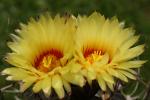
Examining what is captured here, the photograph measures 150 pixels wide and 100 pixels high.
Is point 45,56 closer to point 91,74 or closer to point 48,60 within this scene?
point 48,60

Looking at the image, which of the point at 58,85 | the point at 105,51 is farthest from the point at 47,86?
the point at 105,51

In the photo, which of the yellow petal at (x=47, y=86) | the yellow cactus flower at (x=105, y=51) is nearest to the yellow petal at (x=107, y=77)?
the yellow cactus flower at (x=105, y=51)

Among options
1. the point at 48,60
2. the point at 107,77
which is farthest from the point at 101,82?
the point at 48,60

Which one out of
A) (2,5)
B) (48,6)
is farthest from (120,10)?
(2,5)

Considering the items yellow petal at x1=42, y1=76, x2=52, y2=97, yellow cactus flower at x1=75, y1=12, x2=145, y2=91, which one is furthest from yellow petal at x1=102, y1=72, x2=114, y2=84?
yellow petal at x1=42, y1=76, x2=52, y2=97

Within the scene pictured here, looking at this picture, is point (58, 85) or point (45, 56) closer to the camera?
point (58, 85)

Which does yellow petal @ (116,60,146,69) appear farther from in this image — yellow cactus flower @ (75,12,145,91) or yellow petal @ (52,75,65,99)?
yellow petal @ (52,75,65,99)

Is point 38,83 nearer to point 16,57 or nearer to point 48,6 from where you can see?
point 16,57
